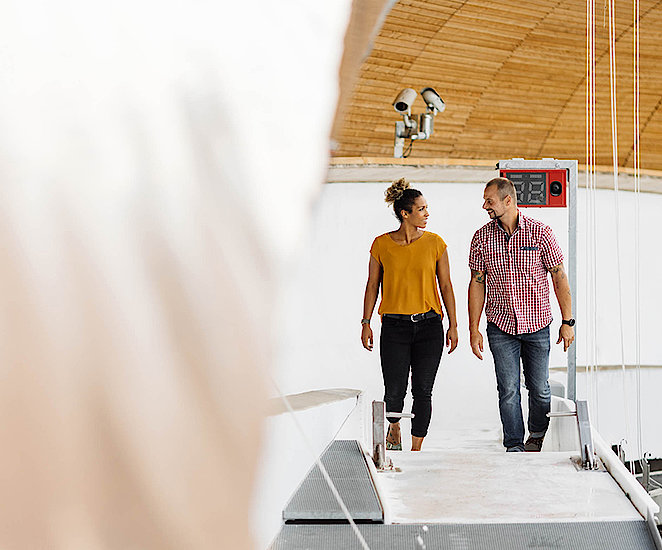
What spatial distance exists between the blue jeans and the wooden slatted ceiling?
12.8ft

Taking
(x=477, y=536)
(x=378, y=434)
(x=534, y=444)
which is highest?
(x=378, y=434)

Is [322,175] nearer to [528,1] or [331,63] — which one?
[331,63]

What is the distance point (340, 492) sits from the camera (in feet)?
8.05

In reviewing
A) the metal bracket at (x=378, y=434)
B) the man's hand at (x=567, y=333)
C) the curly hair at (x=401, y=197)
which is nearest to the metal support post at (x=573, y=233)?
the man's hand at (x=567, y=333)

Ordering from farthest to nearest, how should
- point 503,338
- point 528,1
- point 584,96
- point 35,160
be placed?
point 584,96 → point 528,1 → point 503,338 → point 35,160

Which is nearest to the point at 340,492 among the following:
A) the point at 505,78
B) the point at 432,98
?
the point at 432,98

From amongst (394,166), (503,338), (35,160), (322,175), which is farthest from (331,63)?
(394,166)

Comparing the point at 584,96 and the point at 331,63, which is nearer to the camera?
the point at 331,63

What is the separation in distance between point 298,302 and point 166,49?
0.51 ft

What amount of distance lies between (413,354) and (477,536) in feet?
4.65

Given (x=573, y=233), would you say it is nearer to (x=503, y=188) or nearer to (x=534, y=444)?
(x=503, y=188)

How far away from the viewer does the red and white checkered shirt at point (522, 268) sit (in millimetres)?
3396

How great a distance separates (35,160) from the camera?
1.30ft

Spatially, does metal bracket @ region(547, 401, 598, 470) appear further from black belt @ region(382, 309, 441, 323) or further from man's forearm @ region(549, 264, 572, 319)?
black belt @ region(382, 309, 441, 323)
